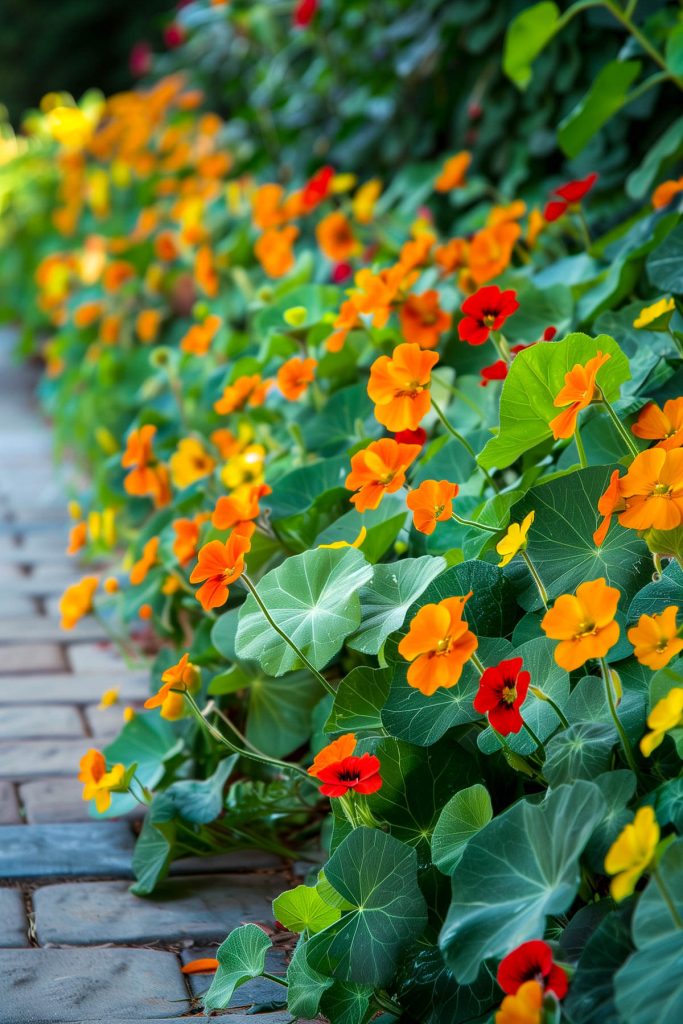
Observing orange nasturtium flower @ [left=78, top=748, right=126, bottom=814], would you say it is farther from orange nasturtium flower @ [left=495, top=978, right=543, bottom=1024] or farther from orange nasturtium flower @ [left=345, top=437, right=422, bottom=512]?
orange nasturtium flower @ [left=495, top=978, right=543, bottom=1024]

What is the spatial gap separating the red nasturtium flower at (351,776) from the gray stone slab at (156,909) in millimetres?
361

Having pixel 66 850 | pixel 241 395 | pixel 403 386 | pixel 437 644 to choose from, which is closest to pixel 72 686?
pixel 66 850

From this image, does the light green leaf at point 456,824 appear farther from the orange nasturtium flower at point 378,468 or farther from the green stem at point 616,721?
the orange nasturtium flower at point 378,468

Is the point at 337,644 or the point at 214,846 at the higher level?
the point at 337,644

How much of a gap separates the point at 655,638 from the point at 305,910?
0.42m

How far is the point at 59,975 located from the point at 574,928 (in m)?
0.53

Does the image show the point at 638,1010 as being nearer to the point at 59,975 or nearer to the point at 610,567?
the point at 610,567

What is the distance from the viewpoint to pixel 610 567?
3.62 feet

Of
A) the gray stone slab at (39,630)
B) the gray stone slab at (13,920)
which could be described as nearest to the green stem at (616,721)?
Result: the gray stone slab at (13,920)

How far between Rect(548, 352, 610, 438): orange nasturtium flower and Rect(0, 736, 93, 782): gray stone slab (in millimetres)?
930

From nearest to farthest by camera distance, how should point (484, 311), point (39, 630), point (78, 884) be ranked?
point (484, 311) < point (78, 884) < point (39, 630)

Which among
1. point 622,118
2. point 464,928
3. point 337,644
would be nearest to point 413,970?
point 464,928

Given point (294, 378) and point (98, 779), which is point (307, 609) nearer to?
point (98, 779)

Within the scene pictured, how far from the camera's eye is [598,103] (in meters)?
1.83
